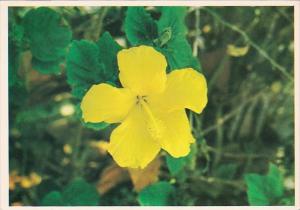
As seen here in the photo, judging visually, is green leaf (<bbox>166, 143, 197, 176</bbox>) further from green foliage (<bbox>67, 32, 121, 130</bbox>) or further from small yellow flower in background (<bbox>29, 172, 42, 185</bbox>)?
small yellow flower in background (<bbox>29, 172, 42, 185</bbox>)

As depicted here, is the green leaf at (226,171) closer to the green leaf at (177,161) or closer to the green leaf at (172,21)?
the green leaf at (177,161)

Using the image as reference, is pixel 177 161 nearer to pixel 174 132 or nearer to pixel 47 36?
pixel 174 132

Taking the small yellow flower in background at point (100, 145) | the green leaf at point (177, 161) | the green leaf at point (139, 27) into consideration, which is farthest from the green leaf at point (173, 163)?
the small yellow flower in background at point (100, 145)

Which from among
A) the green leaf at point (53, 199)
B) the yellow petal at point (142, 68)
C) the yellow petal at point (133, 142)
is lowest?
the green leaf at point (53, 199)

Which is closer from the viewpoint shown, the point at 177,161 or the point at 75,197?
the point at 177,161

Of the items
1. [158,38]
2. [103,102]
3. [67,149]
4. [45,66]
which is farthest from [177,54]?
[67,149]
